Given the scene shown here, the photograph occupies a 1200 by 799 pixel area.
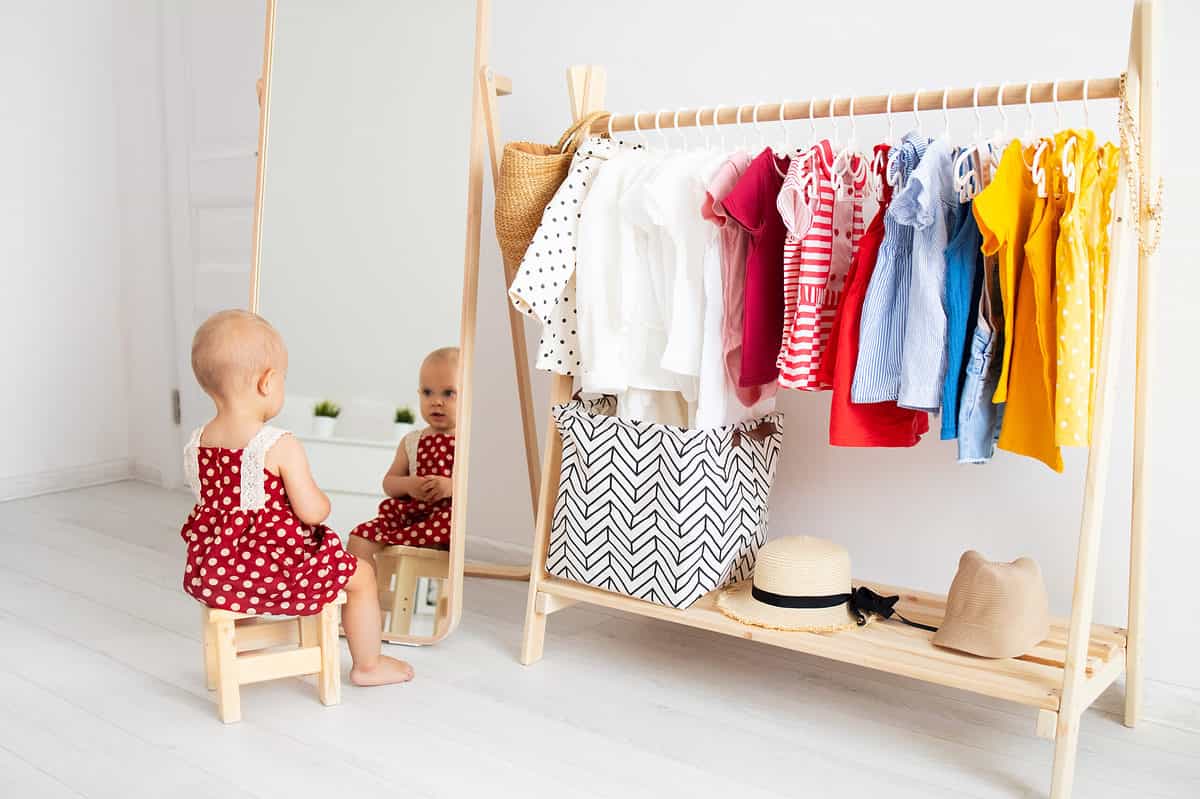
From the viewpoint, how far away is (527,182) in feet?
7.95

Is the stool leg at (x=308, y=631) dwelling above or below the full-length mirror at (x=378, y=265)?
below

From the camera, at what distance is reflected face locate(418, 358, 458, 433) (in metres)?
2.70

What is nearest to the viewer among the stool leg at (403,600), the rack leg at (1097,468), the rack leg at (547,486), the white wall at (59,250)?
the rack leg at (1097,468)

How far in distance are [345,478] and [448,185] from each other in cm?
79

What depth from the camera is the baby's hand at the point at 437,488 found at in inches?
107

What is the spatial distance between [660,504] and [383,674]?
696 millimetres

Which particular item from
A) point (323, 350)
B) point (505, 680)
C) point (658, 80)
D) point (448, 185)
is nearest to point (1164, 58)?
point (658, 80)

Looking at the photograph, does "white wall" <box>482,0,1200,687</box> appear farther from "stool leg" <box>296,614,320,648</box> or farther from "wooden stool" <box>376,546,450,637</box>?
"stool leg" <box>296,614,320,648</box>

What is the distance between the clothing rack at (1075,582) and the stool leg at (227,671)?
2.32ft

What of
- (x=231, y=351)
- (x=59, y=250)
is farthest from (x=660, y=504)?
(x=59, y=250)

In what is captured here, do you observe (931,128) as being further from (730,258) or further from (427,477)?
(427,477)

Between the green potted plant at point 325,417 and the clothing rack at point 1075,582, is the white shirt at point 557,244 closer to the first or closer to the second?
the clothing rack at point 1075,582

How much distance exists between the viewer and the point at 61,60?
165 inches

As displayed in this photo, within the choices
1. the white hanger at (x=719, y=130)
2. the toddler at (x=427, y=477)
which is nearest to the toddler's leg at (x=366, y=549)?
the toddler at (x=427, y=477)
